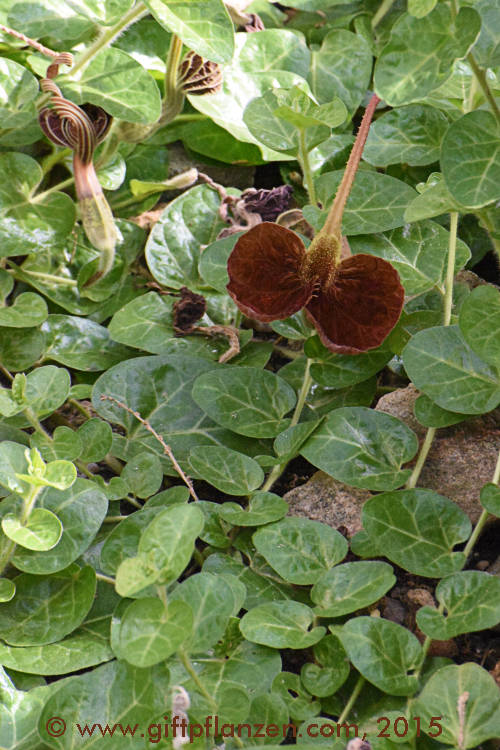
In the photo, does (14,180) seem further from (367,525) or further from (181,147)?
(367,525)

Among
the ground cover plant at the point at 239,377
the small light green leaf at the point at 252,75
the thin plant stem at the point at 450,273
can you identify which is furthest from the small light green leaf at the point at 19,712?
the small light green leaf at the point at 252,75

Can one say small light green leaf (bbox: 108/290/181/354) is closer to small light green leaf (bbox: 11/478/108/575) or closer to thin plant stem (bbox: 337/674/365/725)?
small light green leaf (bbox: 11/478/108/575)

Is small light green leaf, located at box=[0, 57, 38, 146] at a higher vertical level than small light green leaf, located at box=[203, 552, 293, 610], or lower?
higher

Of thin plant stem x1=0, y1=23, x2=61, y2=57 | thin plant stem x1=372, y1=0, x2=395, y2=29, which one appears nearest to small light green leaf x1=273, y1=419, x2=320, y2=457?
thin plant stem x1=0, y1=23, x2=61, y2=57

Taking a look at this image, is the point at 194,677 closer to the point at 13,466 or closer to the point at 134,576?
the point at 134,576

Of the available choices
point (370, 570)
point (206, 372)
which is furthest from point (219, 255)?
point (370, 570)

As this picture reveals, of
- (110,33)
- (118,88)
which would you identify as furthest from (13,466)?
(110,33)

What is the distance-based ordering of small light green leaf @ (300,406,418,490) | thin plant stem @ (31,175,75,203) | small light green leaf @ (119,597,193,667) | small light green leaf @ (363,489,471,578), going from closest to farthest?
1. small light green leaf @ (119,597,193,667)
2. small light green leaf @ (363,489,471,578)
3. small light green leaf @ (300,406,418,490)
4. thin plant stem @ (31,175,75,203)
